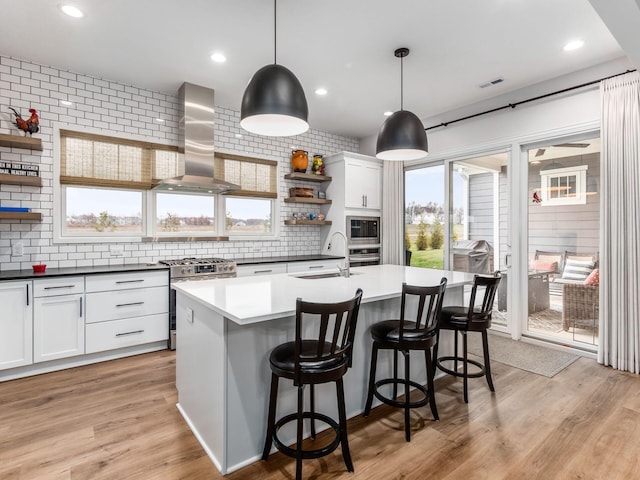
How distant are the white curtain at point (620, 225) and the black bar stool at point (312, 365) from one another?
9.69ft

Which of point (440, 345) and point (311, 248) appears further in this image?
point (311, 248)

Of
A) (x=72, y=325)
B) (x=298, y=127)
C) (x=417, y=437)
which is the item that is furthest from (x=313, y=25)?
(x=72, y=325)

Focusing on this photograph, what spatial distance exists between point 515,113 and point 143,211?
465cm

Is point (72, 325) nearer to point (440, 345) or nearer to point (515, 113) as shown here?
point (440, 345)

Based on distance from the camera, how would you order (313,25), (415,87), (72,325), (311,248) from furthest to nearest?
(311,248), (415,87), (72,325), (313,25)

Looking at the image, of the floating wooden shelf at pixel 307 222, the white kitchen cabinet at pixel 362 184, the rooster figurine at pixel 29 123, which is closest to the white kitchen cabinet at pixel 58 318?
the rooster figurine at pixel 29 123

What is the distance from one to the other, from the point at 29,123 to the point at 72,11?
1300mm

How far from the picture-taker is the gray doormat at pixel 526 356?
131 inches

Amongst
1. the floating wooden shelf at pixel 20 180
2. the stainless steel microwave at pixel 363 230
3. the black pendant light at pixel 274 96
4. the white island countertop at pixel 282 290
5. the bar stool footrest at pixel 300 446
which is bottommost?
the bar stool footrest at pixel 300 446

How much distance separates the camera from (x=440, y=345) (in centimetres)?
308

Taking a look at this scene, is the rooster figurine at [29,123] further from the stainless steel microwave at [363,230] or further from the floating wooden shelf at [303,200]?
the stainless steel microwave at [363,230]

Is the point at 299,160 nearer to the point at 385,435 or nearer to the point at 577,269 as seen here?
the point at 577,269

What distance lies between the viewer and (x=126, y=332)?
3.58m

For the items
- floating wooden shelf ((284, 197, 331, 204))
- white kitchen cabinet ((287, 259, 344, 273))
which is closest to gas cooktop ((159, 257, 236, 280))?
white kitchen cabinet ((287, 259, 344, 273))
